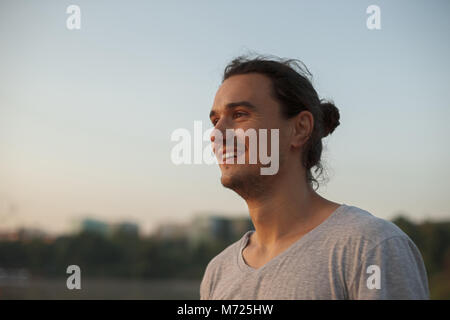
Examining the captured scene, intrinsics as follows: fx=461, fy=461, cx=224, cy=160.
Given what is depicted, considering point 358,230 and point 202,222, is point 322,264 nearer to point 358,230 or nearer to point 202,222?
point 358,230

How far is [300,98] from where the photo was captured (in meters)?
3.06

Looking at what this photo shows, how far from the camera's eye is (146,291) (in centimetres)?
6184

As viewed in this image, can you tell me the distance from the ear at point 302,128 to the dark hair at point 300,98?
0.13ft

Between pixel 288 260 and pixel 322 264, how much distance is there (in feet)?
0.70

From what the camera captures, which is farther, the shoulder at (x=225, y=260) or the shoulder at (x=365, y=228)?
the shoulder at (x=225, y=260)

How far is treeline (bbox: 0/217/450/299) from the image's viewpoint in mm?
60812

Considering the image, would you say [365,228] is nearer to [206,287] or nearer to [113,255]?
[206,287]

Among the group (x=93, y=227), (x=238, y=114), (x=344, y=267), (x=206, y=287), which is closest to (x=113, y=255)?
(x=93, y=227)

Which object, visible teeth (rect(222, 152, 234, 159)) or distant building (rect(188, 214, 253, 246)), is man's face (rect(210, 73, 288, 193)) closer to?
visible teeth (rect(222, 152, 234, 159))

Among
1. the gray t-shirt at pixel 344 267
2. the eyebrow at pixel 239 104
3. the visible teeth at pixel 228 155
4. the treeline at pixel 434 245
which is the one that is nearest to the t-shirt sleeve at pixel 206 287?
the gray t-shirt at pixel 344 267

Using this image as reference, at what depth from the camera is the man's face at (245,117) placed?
2822 mm

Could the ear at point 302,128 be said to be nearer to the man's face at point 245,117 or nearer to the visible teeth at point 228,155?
the man's face at point 245,117

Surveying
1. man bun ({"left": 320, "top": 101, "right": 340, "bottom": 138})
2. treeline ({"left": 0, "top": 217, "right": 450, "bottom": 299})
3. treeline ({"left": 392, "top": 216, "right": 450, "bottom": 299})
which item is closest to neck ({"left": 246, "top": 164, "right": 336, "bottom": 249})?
man bun ({"left": 320, "top": 101, "right": 340, "bottom": 138})
